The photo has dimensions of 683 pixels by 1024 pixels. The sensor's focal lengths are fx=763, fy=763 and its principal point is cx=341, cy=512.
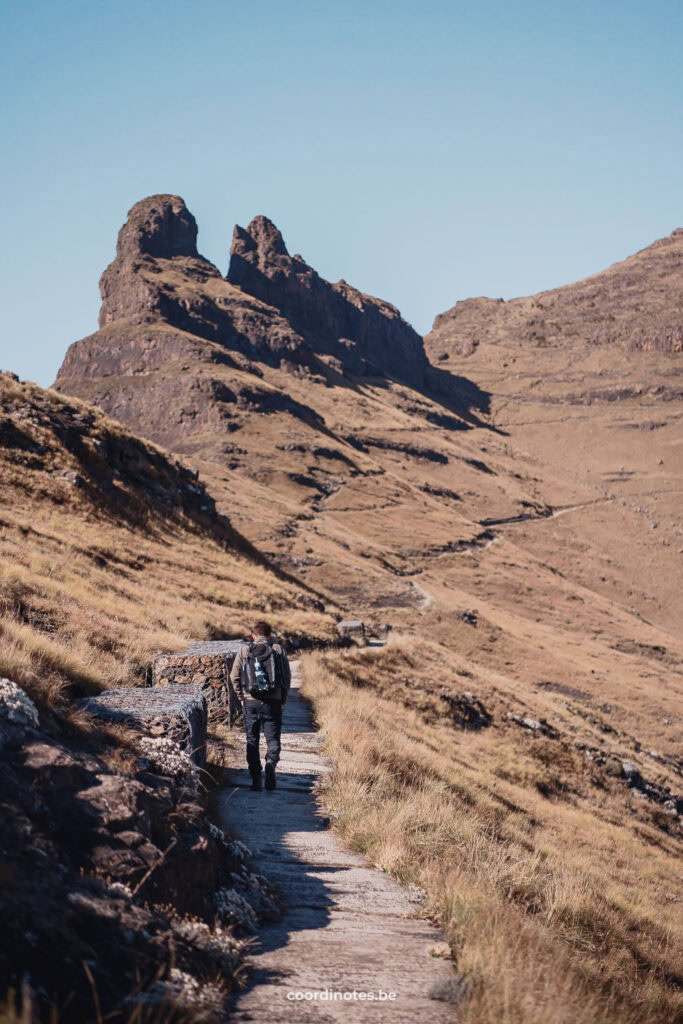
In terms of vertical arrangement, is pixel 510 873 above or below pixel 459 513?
below

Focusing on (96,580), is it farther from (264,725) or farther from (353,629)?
(353,629)

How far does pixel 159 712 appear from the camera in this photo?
6.45 m

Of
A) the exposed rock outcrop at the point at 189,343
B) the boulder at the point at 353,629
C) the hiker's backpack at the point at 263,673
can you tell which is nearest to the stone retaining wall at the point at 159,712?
the hiker's backpack at the point at 263,673

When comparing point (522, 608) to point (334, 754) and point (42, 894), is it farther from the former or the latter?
point (42, 894)

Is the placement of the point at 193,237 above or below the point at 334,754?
above

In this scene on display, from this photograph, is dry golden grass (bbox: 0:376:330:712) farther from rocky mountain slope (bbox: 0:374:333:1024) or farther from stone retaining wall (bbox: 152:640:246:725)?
stone retaining wall (bbox: 152:640:246:725)

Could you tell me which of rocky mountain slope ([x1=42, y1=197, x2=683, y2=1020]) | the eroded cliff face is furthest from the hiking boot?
the eroded cliff face

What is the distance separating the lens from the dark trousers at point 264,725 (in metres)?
8.96

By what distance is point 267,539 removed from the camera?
68.8 meters

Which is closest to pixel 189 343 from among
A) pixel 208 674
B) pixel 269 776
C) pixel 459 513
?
pixel 459 513

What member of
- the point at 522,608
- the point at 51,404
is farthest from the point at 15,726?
the point at 522,608

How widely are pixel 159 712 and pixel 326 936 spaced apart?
2.33 meters

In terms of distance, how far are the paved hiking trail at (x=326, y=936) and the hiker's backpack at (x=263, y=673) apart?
47.6 inches

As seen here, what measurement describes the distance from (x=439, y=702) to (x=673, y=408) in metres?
170
